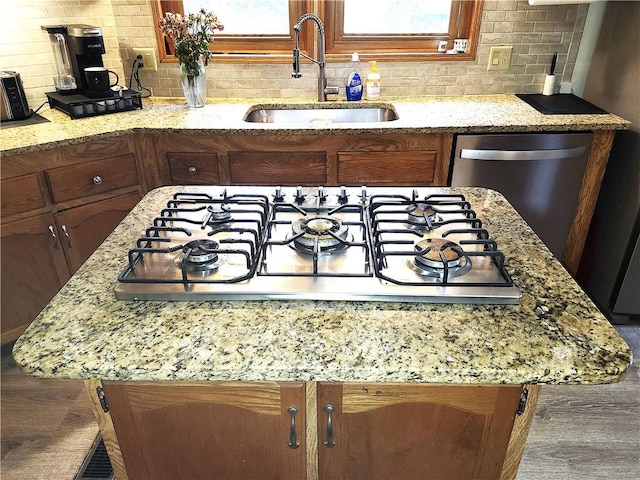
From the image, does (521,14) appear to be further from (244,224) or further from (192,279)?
(192,279)

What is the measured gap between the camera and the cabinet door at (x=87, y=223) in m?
2.11

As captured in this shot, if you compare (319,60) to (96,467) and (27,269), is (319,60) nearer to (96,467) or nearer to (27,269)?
(27,269)

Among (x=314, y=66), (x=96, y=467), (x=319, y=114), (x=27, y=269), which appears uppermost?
(x=314, y=66)

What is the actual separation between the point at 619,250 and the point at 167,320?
2120 millimetres

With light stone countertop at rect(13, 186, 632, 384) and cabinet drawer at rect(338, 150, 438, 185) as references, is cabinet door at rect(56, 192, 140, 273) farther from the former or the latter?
light stone countertop at rect(13, 186, 632, 384)

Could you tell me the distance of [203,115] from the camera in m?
2.36

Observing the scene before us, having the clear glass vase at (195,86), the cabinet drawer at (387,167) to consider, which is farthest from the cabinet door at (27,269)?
the cabinet drawer at (387,167)

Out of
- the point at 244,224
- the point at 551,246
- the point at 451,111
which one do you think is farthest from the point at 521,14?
the point at 244,224

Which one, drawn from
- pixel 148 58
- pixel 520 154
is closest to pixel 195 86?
pixel 148 58

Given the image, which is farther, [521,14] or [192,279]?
[521,14]

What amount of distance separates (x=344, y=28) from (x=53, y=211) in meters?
1.66

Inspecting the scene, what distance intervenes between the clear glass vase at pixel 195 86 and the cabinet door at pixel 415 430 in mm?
1939

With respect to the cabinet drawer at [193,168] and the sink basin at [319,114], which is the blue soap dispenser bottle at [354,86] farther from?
the cabinet drawer at [193,168]

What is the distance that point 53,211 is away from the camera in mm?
2051
